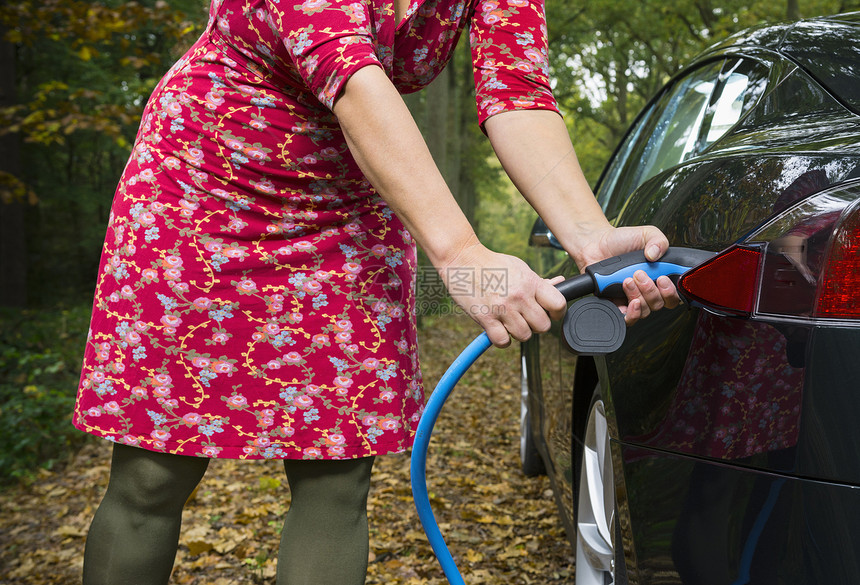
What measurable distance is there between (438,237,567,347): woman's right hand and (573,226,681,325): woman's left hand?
6.1 inches

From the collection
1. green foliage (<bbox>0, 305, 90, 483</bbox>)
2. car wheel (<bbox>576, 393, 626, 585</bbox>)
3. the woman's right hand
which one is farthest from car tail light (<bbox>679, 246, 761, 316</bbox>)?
green foliage (<bbox>0, 305, 90, 483</bbox>)

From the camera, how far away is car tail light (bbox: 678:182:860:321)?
1.15 meters

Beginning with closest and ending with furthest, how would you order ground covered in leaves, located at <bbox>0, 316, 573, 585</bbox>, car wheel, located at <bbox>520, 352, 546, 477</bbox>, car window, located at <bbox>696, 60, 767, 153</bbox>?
car window, located at <bbox>696, 60, 767, 153</bbox> < ground covered in leaves, located at <bbox>0, 316, 573, 585</bbox> < car wheel, located at <bbox>520, 352, 546, 477</bbox>

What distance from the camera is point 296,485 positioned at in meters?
1.57

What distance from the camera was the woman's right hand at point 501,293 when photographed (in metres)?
1.16

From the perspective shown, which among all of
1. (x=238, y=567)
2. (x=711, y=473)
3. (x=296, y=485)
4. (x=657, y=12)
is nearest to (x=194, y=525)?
(x=238, y=567)

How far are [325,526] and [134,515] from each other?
39cm

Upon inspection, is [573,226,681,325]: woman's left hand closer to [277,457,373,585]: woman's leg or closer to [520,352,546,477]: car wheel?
[277,457,373,585]: woman's leg

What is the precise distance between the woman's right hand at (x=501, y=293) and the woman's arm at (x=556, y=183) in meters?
0.25

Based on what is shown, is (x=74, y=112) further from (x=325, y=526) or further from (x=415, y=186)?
(x=415, y=186)

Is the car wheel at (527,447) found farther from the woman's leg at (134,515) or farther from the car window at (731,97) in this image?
the woman's leg at (134,515)

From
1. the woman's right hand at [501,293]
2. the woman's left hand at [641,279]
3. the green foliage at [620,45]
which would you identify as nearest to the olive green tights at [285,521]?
the woman's right hand at [501,293]

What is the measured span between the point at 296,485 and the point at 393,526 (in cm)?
233

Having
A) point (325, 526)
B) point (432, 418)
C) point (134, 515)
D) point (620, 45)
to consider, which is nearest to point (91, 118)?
point (134, 515)
